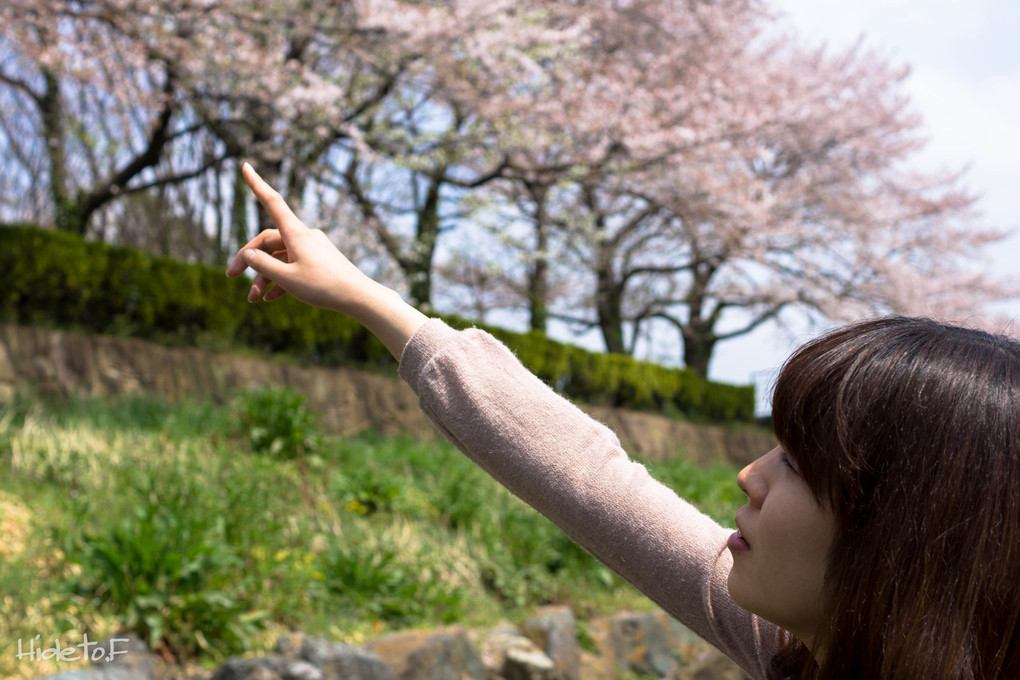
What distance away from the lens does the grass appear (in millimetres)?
2969

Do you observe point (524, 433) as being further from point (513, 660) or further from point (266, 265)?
point (513, 660)

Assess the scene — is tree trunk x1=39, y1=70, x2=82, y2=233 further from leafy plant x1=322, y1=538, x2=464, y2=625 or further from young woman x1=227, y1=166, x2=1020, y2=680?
young woman x1=227, y1=166, x2=1020, y2=680

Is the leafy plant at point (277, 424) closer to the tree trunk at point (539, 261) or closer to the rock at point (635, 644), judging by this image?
the rock at point (635, 644)

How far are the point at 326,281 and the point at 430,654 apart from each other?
103 inches

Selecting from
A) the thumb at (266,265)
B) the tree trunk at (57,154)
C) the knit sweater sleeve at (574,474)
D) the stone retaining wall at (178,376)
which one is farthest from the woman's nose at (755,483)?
the tree trunk at (57,154)

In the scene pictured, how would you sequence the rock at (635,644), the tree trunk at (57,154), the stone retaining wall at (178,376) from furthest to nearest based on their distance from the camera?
the tree trunk at (57,154) → the stone retaining wall at (178,376) → the rock at (635,644)

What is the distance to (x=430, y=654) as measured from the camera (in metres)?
3.21

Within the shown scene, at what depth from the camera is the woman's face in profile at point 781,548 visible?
2.67 ft

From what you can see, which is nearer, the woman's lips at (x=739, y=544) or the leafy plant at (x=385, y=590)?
the woman's lips at (x=739, y=544)

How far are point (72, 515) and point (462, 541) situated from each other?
192 centimetres

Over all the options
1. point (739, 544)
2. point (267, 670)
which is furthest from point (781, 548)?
point (267, 670)

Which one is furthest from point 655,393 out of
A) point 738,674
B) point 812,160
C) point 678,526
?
point 678,526

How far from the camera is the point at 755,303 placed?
13.0 metres

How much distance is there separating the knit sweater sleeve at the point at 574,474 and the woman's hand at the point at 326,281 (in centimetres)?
3
